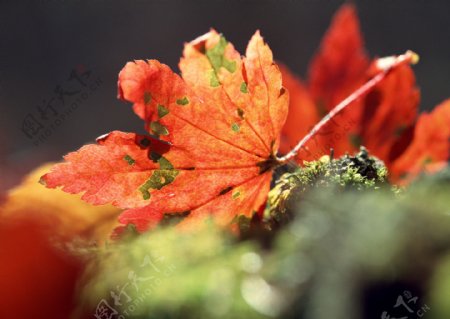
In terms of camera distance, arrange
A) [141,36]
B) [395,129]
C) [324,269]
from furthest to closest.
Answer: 1. [141,36]
2. [395,129]
3. [324,269]

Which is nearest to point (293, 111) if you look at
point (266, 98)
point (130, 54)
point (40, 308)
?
point (266, 98)

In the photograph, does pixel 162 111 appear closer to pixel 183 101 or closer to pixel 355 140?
pixel 183 101

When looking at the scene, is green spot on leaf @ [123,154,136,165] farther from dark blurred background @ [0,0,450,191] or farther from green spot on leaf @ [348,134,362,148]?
dark blurred background @ [0,0,450,191]

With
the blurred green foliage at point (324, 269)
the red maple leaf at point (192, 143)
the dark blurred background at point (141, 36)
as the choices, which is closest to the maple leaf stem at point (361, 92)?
the red maple leaf at point (192, 143)

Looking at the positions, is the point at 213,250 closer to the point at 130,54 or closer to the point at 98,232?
the point at 98,232

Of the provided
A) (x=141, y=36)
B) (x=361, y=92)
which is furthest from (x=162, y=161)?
(x=141, y=36)

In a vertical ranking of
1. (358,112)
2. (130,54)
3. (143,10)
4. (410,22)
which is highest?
(410,22)
